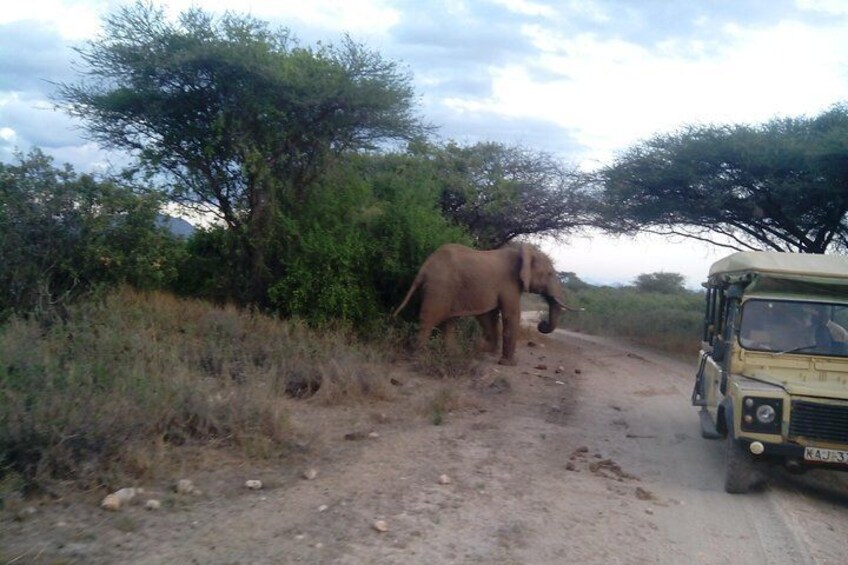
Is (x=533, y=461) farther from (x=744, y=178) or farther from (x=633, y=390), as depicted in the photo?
(x=744, y=178)

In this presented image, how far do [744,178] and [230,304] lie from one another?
13011 millimetres

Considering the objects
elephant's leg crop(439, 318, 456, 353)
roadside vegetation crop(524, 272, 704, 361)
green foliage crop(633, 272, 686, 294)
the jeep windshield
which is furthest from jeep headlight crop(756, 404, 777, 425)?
green foliage crop(633, 272, 686, 294)

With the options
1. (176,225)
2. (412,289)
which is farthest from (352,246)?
(176,225)

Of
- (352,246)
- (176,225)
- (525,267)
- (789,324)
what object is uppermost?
(176,225)

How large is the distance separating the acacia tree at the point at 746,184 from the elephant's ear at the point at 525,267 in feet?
25.0

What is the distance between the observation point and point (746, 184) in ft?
66.8

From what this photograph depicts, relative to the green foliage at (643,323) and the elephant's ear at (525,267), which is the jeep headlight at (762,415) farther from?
the green foliage at (643,323)

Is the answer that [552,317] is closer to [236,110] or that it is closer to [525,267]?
[525,267]

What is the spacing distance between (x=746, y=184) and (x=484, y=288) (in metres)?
9.34

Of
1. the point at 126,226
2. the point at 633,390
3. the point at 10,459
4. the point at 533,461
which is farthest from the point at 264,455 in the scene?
the point at 633,390

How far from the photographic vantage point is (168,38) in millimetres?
13461

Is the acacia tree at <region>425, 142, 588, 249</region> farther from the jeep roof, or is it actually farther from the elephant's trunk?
the jeep roof

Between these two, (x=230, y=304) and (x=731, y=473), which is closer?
(x=731, y=473)

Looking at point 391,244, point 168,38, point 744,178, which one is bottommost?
point 391,244
